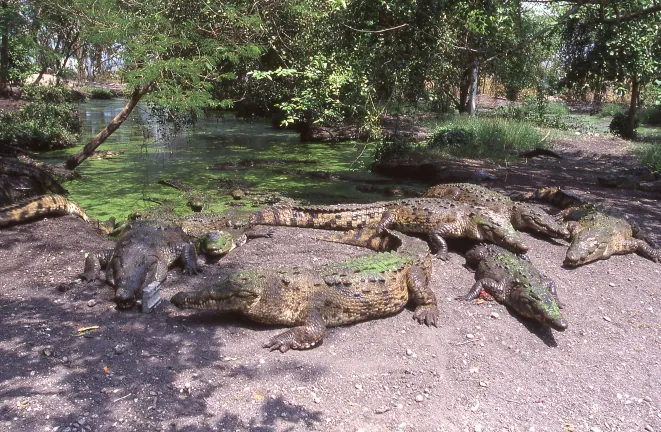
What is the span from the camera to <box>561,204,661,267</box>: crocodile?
20.0 ft

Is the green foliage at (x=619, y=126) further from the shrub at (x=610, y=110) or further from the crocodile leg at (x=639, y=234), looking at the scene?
the crocodile leg at (x=639, y=234)

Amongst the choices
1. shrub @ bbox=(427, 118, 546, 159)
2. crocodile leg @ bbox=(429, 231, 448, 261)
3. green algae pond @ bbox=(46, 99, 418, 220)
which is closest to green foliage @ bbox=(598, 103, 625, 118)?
shrub @ bbox=(427, 118, 546, 159)

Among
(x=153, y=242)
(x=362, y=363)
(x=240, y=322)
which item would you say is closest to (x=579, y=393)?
(x=362, y=363)

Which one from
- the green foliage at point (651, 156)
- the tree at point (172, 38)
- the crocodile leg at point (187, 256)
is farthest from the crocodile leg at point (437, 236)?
the green foliage at point (651, 156)

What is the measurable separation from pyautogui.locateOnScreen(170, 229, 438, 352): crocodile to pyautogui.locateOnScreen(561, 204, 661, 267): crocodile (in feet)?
8.14

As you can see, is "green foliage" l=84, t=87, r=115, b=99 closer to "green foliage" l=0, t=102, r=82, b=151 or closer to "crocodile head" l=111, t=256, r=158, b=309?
"green foliage" l=0, t=102, r=82, b=151

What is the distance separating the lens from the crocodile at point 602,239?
6.10 metres

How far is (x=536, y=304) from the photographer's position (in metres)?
4.58

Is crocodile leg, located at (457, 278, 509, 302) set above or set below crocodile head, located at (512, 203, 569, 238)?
below

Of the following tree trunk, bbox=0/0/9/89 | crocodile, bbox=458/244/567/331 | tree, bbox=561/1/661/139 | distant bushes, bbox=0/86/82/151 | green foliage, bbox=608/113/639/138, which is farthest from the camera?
green foliage, bbox=608/113/639/138

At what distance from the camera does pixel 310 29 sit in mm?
9469

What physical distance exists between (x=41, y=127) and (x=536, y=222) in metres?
13.2

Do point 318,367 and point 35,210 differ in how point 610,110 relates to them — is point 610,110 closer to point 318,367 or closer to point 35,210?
point 35,210

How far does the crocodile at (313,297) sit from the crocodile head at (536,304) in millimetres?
813
